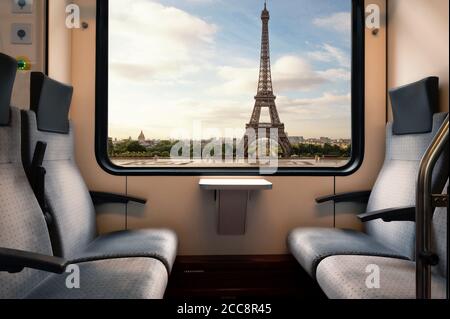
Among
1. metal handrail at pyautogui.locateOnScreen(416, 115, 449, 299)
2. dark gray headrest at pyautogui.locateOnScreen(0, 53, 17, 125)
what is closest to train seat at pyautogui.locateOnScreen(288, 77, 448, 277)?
metal handrail at pyautogui.locateOnScreen(416, 115, 449, 299)

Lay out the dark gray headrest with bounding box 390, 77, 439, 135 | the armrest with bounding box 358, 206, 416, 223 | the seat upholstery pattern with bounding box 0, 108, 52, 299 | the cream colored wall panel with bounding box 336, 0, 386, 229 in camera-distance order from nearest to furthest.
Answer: the seat upholstery pattern with bounding box 0, 108, 52, 299 < the armrest with bounding box 358, 206, 416, 223 < the dark gray headrest with bounding box 390, 77, 439, 135 < the cream colored wall panel with bounding box 336, 0, 386, 229

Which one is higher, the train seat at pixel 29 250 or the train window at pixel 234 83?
the train window at pixel 234 83

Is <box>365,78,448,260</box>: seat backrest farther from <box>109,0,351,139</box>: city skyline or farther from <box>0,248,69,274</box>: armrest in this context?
<box>0,248,69,274</box>: armrest

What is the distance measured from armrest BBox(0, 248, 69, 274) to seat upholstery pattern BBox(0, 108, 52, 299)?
0.73 feet

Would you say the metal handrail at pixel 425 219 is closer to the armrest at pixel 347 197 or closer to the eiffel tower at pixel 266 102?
the armrest at pixel 347 197

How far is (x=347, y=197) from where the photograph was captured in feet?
8.18

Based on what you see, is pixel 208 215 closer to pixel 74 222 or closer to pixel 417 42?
pixel 74 222

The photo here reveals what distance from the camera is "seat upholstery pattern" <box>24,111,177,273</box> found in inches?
66.7

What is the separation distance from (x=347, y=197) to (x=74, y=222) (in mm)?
2035

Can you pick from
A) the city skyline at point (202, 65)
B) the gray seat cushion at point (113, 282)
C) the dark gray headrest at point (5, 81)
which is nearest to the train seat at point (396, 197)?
the city skyline at point (202, 65)

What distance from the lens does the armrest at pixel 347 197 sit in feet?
8.14

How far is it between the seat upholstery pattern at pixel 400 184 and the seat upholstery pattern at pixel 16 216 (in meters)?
1.95

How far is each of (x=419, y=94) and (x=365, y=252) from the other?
1.07 m
